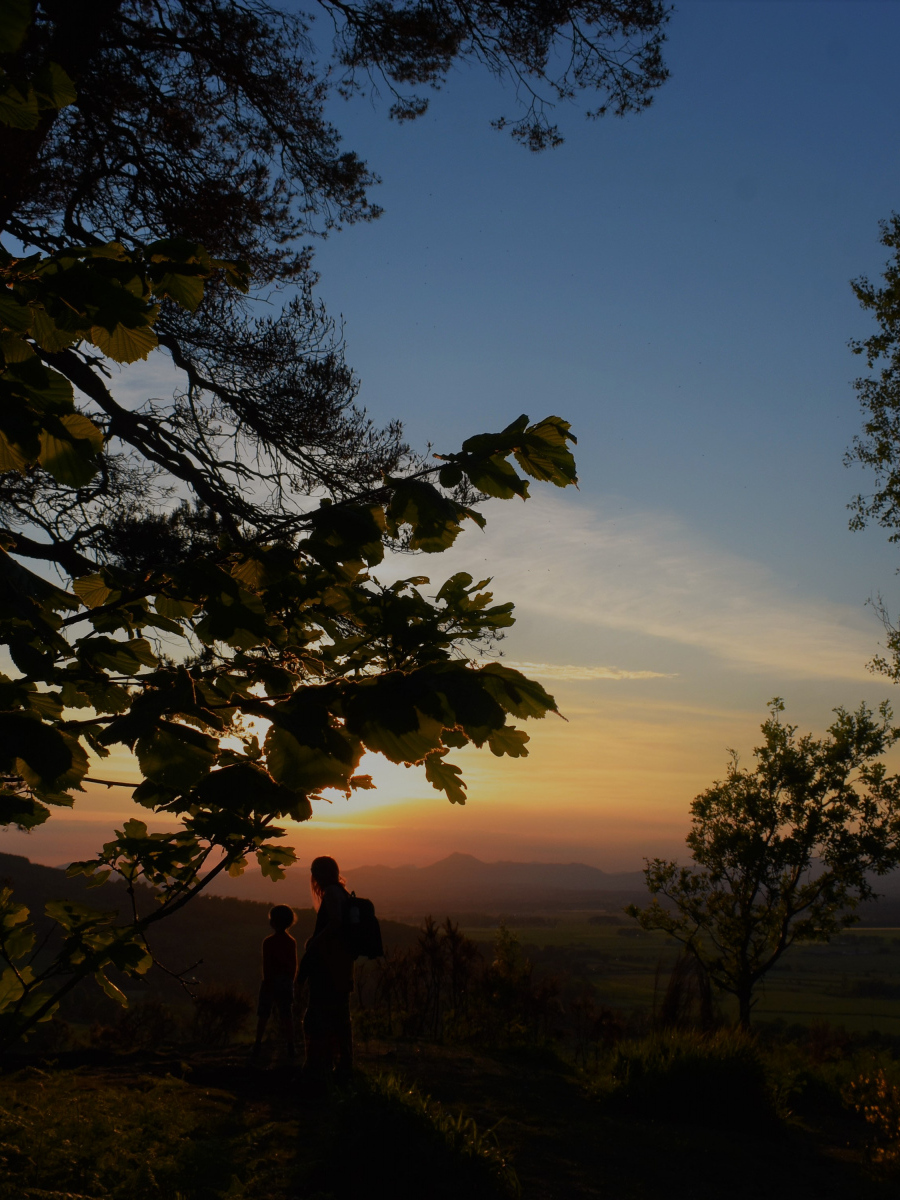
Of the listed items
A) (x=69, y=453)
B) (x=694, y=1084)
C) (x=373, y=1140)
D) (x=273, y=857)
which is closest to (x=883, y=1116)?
(x=694, y=1084)

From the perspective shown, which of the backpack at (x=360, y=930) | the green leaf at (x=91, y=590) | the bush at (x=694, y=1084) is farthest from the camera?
the bush at (x=694, y=1084)

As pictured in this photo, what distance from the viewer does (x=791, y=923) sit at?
12281 mm

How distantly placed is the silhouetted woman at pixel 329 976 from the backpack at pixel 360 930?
32 mm

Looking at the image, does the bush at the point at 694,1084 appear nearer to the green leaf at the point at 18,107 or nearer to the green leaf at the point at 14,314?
the green leaf at the point at 14,314

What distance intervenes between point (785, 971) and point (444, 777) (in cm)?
10461

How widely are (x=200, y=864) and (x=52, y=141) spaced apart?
19.4 ft

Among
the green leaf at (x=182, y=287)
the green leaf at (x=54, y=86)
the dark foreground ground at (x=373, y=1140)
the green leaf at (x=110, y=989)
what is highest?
the green leaf at (x=54, y=86)

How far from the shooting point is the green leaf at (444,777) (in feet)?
6.05

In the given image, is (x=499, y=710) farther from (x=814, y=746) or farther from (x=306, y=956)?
(x=814, y=746)

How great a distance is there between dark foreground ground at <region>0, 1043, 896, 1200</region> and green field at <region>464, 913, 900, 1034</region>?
513cm

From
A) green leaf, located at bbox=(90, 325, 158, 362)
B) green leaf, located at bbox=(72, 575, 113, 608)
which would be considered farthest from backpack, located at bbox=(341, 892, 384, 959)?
green leaf, located at bbox=(90, 325, 158, 362)

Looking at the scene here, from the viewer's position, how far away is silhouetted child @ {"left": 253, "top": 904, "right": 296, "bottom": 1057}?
645 cm

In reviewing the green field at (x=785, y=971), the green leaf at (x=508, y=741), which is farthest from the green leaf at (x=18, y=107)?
the green field at (x=785, y=971)

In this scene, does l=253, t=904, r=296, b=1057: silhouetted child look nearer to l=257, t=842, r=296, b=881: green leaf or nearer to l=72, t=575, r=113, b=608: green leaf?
l=257, t=842, r=296, b=881: green leaf
